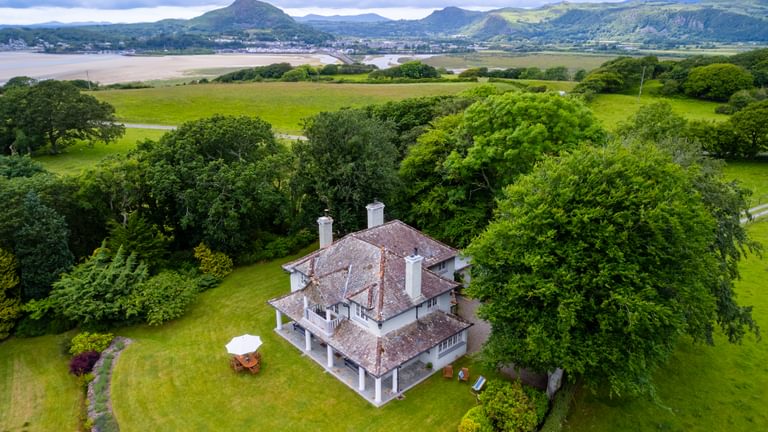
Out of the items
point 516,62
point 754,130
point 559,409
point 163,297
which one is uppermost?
point 516,62

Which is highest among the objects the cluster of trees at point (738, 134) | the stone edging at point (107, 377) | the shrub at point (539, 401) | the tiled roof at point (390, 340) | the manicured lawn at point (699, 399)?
the cluster of trees at point (738, 134)

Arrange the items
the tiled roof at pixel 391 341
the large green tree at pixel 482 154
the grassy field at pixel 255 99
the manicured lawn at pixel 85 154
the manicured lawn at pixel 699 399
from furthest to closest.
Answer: the grassy field at pixel 255 99 → the manicured lawn at pixel 85 154 → the large green tree at pixel 482 154 → the tiled roof at pixel 391 341 → the manicured lawn at pixel 699 399

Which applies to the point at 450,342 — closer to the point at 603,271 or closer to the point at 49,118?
the point at 603,271

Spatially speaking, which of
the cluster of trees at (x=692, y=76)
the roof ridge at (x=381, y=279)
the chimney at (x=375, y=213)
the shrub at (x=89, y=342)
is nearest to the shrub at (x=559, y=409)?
the roof ridge at (x=381, y=279)

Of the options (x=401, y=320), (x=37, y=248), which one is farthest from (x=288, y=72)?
(x=401, y=320)

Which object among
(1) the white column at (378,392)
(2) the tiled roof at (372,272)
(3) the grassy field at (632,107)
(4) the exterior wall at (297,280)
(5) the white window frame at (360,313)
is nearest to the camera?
(1) the white column at (378,392)

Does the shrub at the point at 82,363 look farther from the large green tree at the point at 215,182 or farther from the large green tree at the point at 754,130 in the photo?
the large green tree at the point at 754,130

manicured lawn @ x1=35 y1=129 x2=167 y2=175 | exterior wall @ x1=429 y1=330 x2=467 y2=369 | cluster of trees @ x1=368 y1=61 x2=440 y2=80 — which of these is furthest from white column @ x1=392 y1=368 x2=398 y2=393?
cluster of trees @ x1=368 y1=61 x2=440 y2=80
